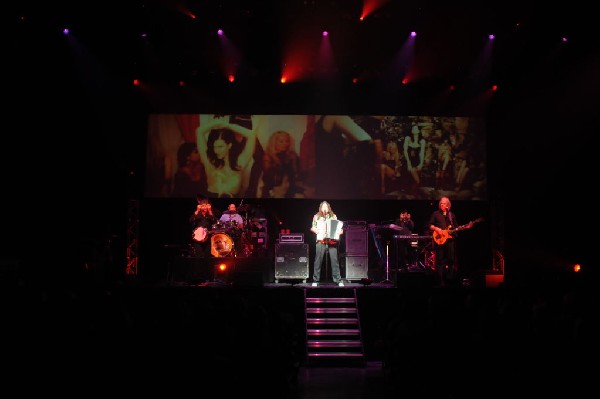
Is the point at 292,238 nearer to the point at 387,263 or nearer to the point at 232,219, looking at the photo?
the point at 232,219

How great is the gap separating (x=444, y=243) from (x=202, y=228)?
5460 millimetres

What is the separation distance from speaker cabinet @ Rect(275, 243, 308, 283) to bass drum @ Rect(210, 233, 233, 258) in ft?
3.74

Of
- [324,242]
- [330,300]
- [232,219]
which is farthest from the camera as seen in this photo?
[324,242]

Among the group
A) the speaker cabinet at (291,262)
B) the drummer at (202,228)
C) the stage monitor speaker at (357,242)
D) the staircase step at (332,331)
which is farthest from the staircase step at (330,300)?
the drummer at (202,228)

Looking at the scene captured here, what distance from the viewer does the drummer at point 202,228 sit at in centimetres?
1243

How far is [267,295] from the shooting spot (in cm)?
1019

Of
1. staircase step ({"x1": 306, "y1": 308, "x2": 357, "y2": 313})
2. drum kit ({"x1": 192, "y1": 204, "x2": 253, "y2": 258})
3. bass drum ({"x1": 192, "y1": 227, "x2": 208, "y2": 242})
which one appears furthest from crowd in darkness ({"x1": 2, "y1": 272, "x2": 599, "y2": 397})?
bass drum ({"x1": 192, "y1": 227, "x2": 208, "y2": 242})

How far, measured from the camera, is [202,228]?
12.4 meters

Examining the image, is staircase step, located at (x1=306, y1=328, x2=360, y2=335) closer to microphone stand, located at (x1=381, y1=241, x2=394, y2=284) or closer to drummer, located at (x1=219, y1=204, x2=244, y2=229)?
microphone stand, located at (x1=381, y1=241, x2=394, y2=284)

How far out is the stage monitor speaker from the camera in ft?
42.3

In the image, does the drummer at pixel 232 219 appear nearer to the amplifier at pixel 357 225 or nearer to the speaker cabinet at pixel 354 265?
the amplifier at pixel 357 225

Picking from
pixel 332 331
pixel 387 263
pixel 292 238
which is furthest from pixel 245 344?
pixel 387 263

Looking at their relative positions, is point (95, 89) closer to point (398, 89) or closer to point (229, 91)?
point (229, 91)

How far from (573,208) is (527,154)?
1.83m
